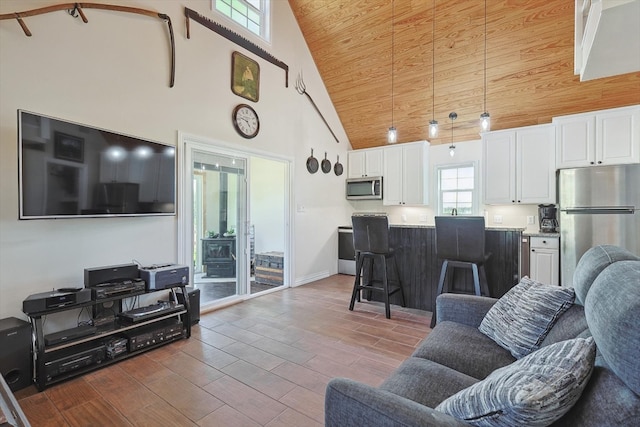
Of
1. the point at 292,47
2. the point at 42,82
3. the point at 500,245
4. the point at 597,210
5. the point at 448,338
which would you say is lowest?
the point at 448,338

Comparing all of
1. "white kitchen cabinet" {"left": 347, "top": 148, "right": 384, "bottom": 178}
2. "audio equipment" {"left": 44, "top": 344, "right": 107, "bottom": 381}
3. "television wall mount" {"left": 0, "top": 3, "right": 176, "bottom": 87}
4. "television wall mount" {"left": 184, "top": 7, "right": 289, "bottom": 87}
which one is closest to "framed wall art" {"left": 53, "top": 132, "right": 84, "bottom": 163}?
"television wall mount" {"left": 0, "top": 3, "right": 176, "bottom": 87}

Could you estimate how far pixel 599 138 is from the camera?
3994 mm

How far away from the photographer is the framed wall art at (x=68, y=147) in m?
2.33

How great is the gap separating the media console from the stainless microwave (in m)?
4.02

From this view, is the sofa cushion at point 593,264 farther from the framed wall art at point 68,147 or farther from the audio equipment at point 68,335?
the framed wall art at point 68,147

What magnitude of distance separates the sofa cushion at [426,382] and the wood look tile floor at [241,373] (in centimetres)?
71

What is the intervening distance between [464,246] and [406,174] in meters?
2.91

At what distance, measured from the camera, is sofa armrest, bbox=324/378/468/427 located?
34.0 inches

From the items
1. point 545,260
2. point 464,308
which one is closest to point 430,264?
point 464,308

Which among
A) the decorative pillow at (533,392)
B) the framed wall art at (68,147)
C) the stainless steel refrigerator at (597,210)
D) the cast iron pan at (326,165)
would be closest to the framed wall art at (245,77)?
the cast iron pan at (326,165)

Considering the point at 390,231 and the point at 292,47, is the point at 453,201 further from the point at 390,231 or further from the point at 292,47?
the point at 292,47

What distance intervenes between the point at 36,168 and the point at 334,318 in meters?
3.02

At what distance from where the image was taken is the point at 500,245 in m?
3.21

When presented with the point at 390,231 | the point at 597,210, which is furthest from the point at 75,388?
the point at 597,210
